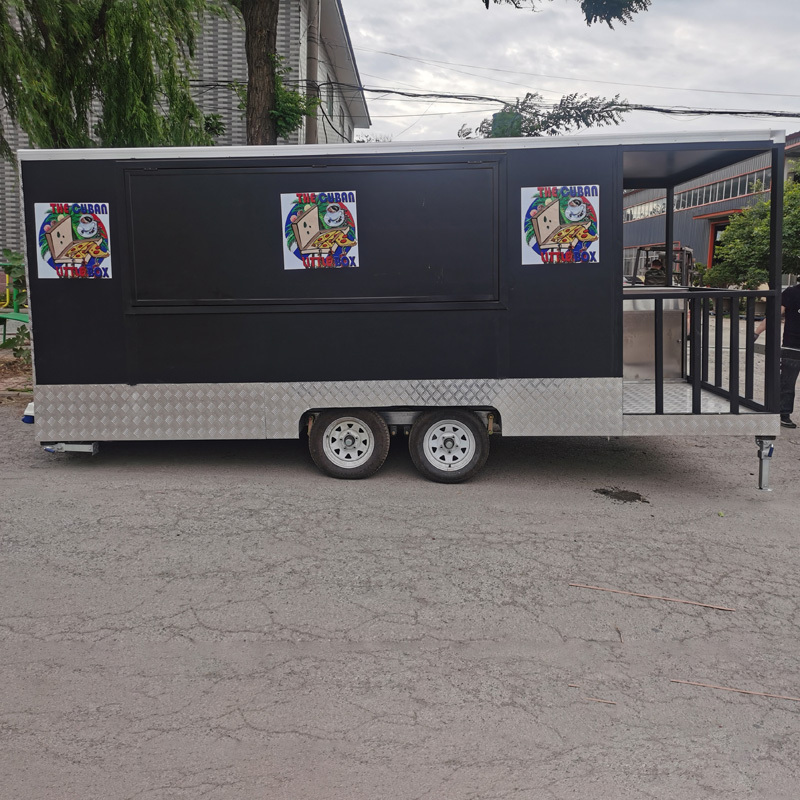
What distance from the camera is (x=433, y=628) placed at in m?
4.40

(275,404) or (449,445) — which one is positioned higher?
(275,404)

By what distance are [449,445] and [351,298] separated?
1476 millimetres

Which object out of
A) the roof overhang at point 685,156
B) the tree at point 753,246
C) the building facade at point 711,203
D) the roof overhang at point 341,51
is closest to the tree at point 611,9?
the roof overhang at point 685,156

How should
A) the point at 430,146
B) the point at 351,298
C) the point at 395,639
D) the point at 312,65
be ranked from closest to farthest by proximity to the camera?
the point at 395,639 < the point at 430,146 < the point at 351,298 < the point at 312,65

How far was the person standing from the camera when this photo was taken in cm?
964

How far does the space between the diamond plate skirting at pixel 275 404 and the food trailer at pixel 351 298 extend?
0.05 ft

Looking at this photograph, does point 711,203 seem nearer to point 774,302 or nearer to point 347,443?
point 774,302

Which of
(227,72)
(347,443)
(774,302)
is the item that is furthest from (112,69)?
(774,302)

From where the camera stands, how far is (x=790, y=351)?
31.9ft

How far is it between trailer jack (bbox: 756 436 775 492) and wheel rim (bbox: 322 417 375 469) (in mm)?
3165

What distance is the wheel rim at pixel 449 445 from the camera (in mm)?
7258

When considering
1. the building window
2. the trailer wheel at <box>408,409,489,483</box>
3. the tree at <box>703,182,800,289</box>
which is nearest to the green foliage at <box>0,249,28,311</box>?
the trailer wheel at <box>408,409,489,483</box>

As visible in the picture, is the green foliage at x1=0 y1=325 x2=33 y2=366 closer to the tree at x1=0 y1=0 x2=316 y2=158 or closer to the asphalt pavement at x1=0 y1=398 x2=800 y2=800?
the tree at x1=0 y1=0 x2=316 y2=158

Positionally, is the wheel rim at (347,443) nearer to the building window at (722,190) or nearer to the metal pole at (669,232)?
the metal pole at (669,232)
